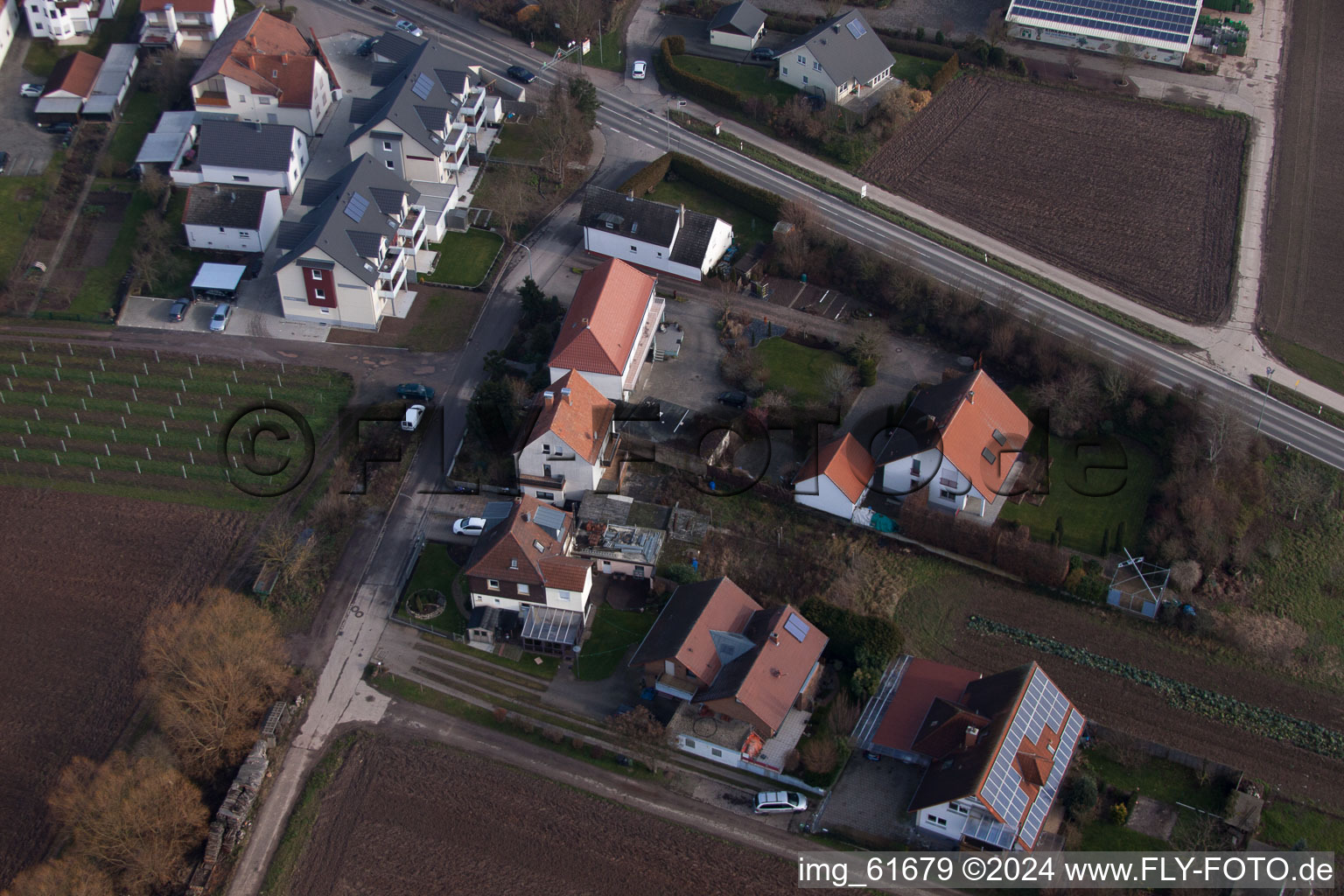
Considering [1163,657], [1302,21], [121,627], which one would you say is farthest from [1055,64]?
[121,627]

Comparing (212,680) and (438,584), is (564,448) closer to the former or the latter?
(438,584)

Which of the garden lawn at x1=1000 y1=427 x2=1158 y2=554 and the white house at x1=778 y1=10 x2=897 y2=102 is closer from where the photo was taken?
the garden lawn at x1=1000 y1=427 x2=1158 y2=554

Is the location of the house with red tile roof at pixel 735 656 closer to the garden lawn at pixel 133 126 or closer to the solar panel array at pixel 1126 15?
the garden lawn at pixel 133 126

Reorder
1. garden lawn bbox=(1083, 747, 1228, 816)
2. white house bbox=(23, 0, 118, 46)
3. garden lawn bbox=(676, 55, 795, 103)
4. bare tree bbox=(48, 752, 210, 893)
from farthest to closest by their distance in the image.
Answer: white house bbox=(23, 0, 118, 46) < garden lawn bbox=(676, 55, 795, 103) < garden lawn bbox=(1083, 747, 1228, 816) < bare tree bbox=(48, 752, 210, 893)

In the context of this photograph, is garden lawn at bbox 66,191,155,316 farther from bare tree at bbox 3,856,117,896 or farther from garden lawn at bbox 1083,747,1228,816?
garden lawn at bbox 1083,747,1228,816

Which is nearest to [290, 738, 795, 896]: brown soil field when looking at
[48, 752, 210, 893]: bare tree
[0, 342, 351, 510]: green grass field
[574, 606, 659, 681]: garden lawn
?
[48, 752, 210, 893]: bare tree

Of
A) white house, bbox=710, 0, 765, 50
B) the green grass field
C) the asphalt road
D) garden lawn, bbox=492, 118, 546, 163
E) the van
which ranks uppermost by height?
white house, bbox=710, 0, 765, 50

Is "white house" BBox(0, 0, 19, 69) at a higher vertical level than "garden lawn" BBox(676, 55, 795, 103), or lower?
lower
